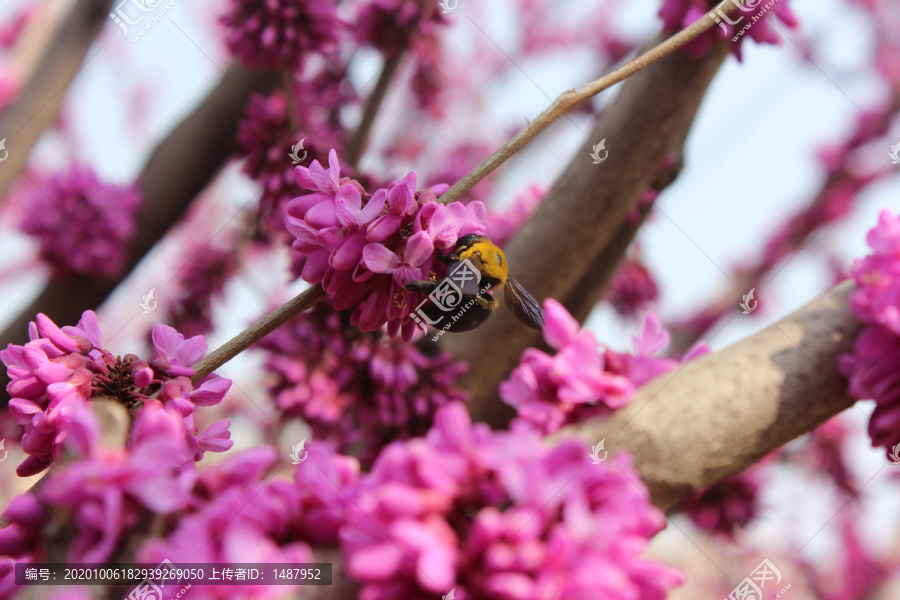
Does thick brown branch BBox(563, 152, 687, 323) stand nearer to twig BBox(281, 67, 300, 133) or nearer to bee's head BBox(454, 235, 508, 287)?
bee's head BBox(454, 235, 508, 287)

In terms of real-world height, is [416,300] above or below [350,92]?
below

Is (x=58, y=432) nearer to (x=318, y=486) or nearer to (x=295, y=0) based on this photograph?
(x=318, y=486)

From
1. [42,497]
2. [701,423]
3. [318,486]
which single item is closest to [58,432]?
[42,497]

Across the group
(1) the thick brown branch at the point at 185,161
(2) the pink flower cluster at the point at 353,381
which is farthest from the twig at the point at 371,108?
(2) the pink flower cluster at the point at 353,381

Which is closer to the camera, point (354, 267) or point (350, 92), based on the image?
point (354, 267)

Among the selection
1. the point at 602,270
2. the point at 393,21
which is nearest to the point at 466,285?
the point at 602,270

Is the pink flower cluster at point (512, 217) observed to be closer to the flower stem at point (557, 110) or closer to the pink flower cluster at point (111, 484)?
the flower stem at point (557, 110)
